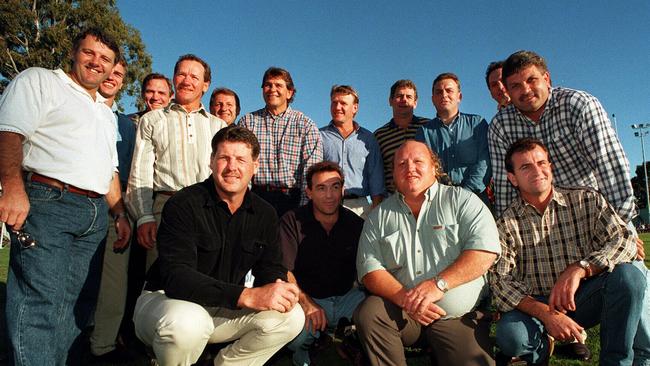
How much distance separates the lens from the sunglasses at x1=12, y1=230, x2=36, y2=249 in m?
3.01

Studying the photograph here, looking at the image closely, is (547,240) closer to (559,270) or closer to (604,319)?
(559,270)

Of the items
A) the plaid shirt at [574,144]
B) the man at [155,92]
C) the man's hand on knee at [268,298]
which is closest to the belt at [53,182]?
the man's hand on knee at [268,298]

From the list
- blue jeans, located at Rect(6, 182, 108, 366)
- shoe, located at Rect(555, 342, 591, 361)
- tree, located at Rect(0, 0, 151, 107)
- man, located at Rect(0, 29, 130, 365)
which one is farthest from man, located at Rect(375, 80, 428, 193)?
tree, located at Rect(0, 0, 151, 107)

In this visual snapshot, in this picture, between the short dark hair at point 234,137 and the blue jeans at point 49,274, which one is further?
the short dark hair at point 234,137

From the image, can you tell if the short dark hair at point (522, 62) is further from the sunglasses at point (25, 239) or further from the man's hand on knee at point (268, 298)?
the sunglasses at point (25, 239)

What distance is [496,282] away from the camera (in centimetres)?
361

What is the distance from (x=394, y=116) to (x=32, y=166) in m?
4.54

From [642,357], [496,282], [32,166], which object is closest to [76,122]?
[32,166]

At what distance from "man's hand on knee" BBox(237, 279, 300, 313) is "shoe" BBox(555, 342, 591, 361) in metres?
2.76

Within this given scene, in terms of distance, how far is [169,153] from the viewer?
14.8ft

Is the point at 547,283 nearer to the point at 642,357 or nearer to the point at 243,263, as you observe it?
the point at 642,357

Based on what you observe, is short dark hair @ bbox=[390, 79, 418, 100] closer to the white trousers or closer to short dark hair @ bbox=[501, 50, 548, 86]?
short dark hair @ bbox=[501, 50, 548, 86]

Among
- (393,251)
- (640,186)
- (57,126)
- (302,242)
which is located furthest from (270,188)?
(640,186)

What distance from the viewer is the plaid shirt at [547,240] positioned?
3559mm
